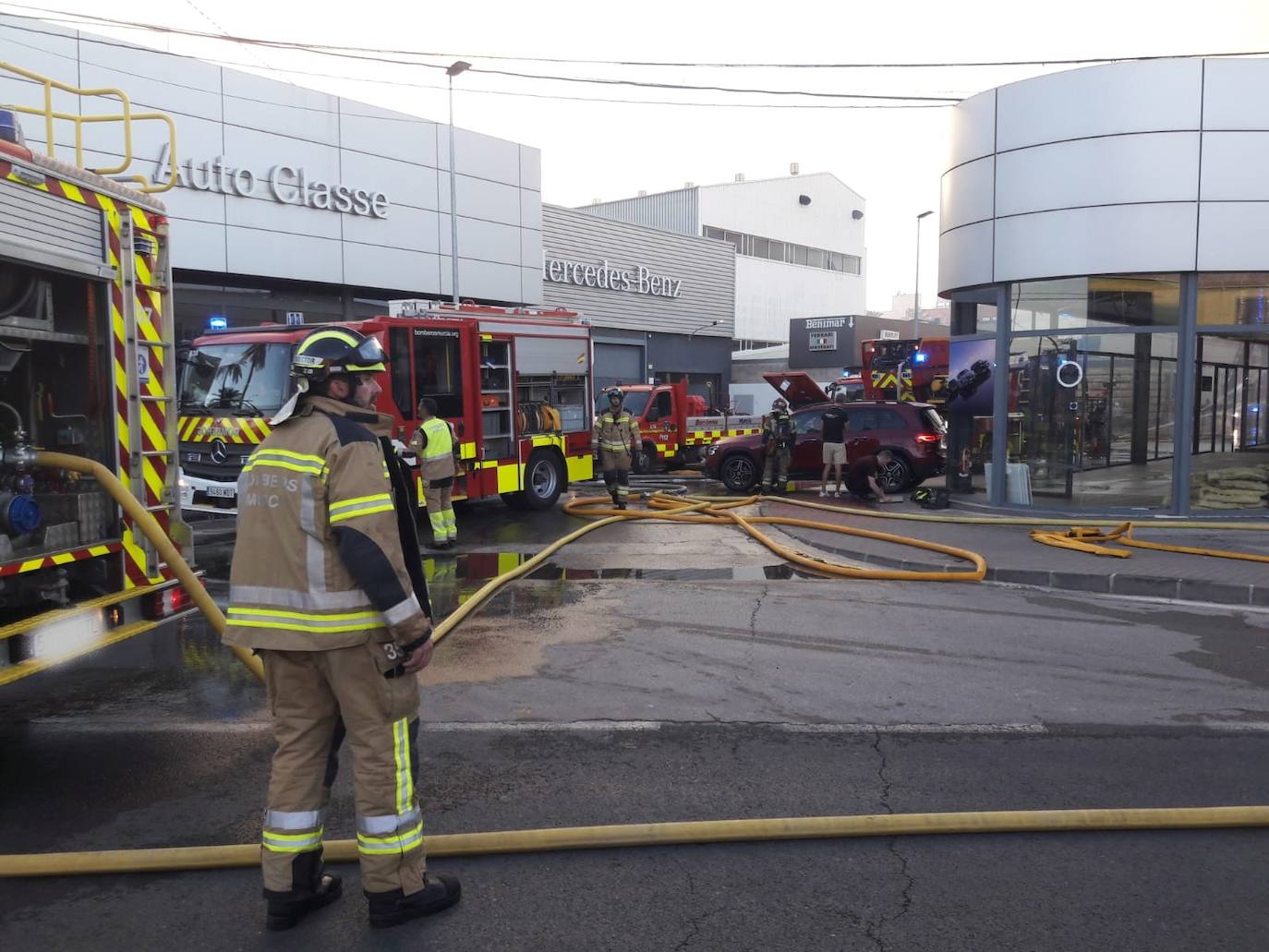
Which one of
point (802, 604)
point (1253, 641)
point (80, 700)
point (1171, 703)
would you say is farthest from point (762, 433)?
point (80, 700)

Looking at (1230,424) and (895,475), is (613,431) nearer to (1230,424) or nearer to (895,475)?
(895,475)

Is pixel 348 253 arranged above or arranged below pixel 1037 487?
above

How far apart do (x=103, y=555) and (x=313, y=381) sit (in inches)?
89.1

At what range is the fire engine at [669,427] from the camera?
818 inches

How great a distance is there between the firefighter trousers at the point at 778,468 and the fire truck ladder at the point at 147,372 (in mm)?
11935

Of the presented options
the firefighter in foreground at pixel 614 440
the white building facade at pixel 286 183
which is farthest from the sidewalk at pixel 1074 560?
the white building facade at pixel 286 183

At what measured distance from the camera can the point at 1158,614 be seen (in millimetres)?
8258

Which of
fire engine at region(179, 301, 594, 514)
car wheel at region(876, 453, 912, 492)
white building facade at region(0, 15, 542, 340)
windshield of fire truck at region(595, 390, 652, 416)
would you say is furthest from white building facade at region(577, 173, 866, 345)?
fire engine at region(179, 301, 594, 514)

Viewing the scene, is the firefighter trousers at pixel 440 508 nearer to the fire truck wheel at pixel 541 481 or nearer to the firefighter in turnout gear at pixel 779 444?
the fire truck wheel at pixel 541 481

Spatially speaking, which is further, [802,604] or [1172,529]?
[1172,529]

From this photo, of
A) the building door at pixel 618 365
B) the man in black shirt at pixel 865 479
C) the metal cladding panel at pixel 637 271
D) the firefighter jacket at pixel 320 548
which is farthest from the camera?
the building door at pixel 618 365

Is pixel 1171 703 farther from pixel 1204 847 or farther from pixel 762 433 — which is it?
pixel 762 433

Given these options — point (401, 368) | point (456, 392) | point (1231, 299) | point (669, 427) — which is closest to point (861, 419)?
point (669, 427)

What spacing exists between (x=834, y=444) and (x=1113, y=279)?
4777 mm
